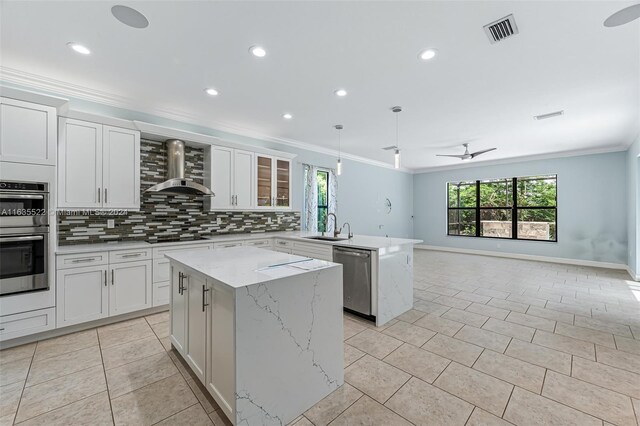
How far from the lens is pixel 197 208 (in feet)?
14.2

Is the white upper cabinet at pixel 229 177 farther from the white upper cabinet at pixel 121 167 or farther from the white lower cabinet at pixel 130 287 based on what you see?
the white lower cabinet at pixel 130 287

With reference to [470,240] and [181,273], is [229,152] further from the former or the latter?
[470,240]

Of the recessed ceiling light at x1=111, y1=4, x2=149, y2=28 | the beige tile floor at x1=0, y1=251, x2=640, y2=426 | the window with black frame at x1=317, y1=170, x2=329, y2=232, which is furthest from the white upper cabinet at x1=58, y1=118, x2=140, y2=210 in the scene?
the window with black frame at x1=317, y1=170, x2=329, y2=232

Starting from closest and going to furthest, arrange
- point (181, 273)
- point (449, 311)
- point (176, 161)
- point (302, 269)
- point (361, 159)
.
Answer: point (302, 269) → point (181, 273) → point (449, 311) → point (176, 161) → point (361, 159)

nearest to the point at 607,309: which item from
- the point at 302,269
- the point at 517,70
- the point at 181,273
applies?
the point at 517,70

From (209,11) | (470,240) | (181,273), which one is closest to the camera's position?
(209,11)

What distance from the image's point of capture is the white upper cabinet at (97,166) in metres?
3.03

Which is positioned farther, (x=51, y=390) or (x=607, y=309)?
(x=607, y=309)

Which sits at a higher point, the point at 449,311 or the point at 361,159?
the point at 361,159

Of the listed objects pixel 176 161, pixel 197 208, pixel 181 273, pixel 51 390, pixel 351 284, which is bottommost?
pixel 51 390

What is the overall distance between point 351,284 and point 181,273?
1920mm

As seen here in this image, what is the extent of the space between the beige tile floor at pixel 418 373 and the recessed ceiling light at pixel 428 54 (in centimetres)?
276

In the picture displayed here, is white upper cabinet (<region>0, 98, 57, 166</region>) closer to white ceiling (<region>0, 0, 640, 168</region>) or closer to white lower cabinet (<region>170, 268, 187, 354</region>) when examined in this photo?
white ceiling (<region>0, 0, 640, 168</region>)

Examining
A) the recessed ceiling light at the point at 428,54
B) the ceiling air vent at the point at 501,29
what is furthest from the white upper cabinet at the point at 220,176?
the ceiling air vent at the point at 501,29
